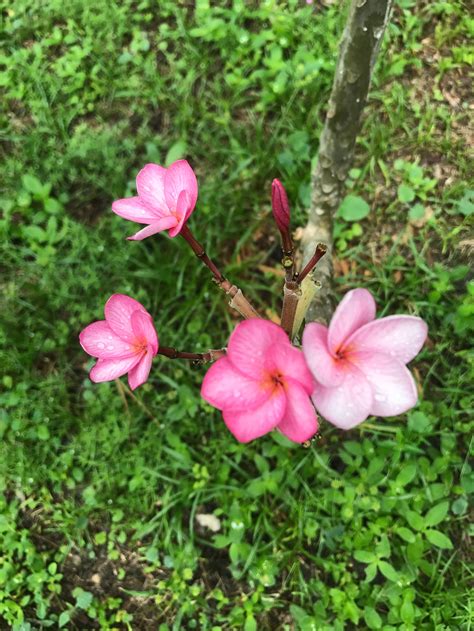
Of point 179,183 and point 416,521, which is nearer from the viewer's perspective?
point 179,183

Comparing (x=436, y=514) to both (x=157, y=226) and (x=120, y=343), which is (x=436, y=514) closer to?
(x=120, y=343)

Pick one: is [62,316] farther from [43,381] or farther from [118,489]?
[118,489]

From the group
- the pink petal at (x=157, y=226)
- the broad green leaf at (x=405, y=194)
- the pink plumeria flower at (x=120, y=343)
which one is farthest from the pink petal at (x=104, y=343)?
the broad green leaf at (x=405, y=194)

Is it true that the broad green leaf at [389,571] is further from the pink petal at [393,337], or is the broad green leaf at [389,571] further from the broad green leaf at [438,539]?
the pink petal at [393,337]

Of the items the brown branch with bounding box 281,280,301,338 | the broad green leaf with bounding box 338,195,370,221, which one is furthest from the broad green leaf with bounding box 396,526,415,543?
the broad green leaf with bounding box 338,195,370,221

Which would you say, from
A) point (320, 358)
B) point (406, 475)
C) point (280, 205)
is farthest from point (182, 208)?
point (406, 475)
